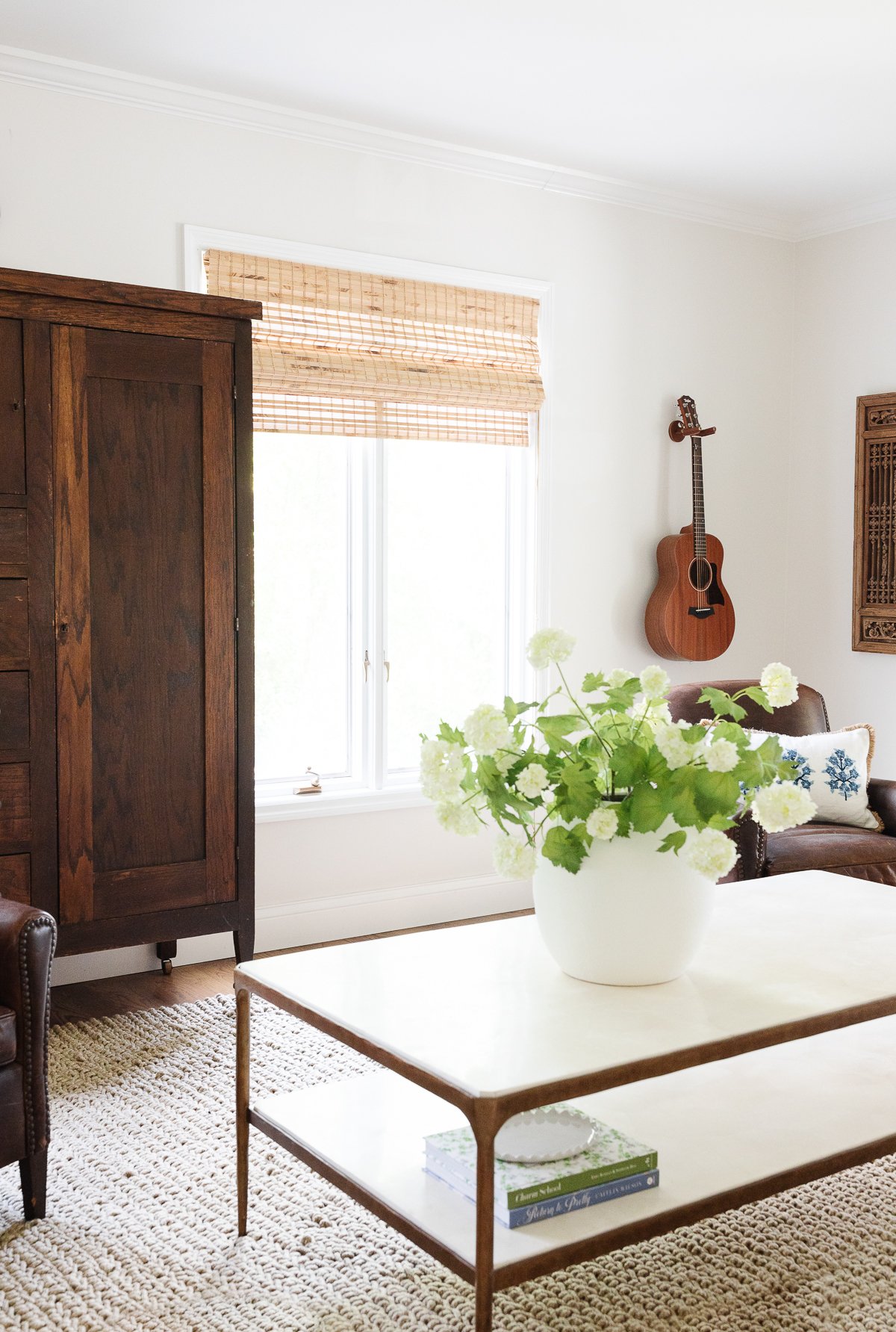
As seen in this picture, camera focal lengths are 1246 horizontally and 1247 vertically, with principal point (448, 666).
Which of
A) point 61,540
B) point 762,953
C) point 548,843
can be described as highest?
point 61,540

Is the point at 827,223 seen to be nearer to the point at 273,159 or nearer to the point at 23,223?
the point at 273,159

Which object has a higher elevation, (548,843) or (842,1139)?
(548,843)

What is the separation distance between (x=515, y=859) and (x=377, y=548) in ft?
7.63

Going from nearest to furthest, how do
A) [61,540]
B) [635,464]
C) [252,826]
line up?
[61,540]
[252,826]
[635,464]

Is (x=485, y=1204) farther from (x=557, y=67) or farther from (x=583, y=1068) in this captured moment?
(x=557, y=67)

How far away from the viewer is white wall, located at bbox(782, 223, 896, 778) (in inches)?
188

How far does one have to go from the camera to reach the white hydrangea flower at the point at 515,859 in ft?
6.44

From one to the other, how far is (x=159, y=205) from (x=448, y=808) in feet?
7.88

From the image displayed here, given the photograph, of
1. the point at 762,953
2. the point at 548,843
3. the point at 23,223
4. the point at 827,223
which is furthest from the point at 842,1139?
the point at 827,223

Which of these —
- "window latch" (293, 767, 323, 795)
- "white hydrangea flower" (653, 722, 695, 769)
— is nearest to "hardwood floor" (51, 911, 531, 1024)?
"window latch" (293, 767, 323, 795)

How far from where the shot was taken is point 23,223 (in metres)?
3.40

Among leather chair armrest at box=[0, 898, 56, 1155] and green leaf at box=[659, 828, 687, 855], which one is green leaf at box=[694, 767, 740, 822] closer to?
green leaf at box=[659, 828, 687, 855]

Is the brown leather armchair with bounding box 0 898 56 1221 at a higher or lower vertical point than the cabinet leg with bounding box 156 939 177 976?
higher

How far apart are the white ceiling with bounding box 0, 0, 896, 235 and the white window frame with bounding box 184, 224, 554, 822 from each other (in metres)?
0.41
